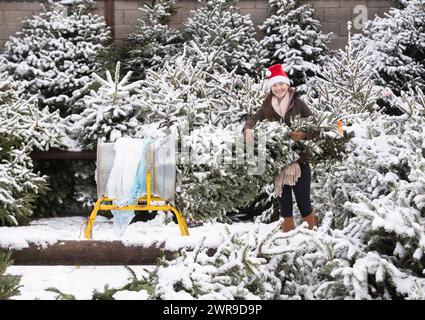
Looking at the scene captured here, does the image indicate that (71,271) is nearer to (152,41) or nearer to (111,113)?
(111,113)

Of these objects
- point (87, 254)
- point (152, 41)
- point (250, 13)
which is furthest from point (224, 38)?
point (87, 254)

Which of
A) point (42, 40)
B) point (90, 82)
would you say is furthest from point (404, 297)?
point (42, 40)

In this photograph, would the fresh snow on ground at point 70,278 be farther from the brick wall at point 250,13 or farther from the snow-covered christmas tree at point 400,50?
the brick wall at point 250,13

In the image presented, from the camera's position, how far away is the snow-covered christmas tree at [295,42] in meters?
8.43

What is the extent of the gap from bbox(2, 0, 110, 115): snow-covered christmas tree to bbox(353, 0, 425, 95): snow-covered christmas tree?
3.92 metres

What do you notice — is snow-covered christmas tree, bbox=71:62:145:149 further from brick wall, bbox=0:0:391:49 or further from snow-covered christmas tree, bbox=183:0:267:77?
brick wall, bbox=0:0:391:49

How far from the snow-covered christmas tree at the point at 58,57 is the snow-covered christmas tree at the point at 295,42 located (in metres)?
2.61

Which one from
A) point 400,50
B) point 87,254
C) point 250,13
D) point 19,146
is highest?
point 250,13

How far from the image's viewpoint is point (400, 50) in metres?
7.88

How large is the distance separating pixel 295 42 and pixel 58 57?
3503 millimetres

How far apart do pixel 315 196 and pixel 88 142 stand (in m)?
2.85

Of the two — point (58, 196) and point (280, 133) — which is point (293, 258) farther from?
point (58, 196)

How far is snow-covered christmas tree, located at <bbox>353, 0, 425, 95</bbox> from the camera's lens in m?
7.87

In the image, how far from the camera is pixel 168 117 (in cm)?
616
